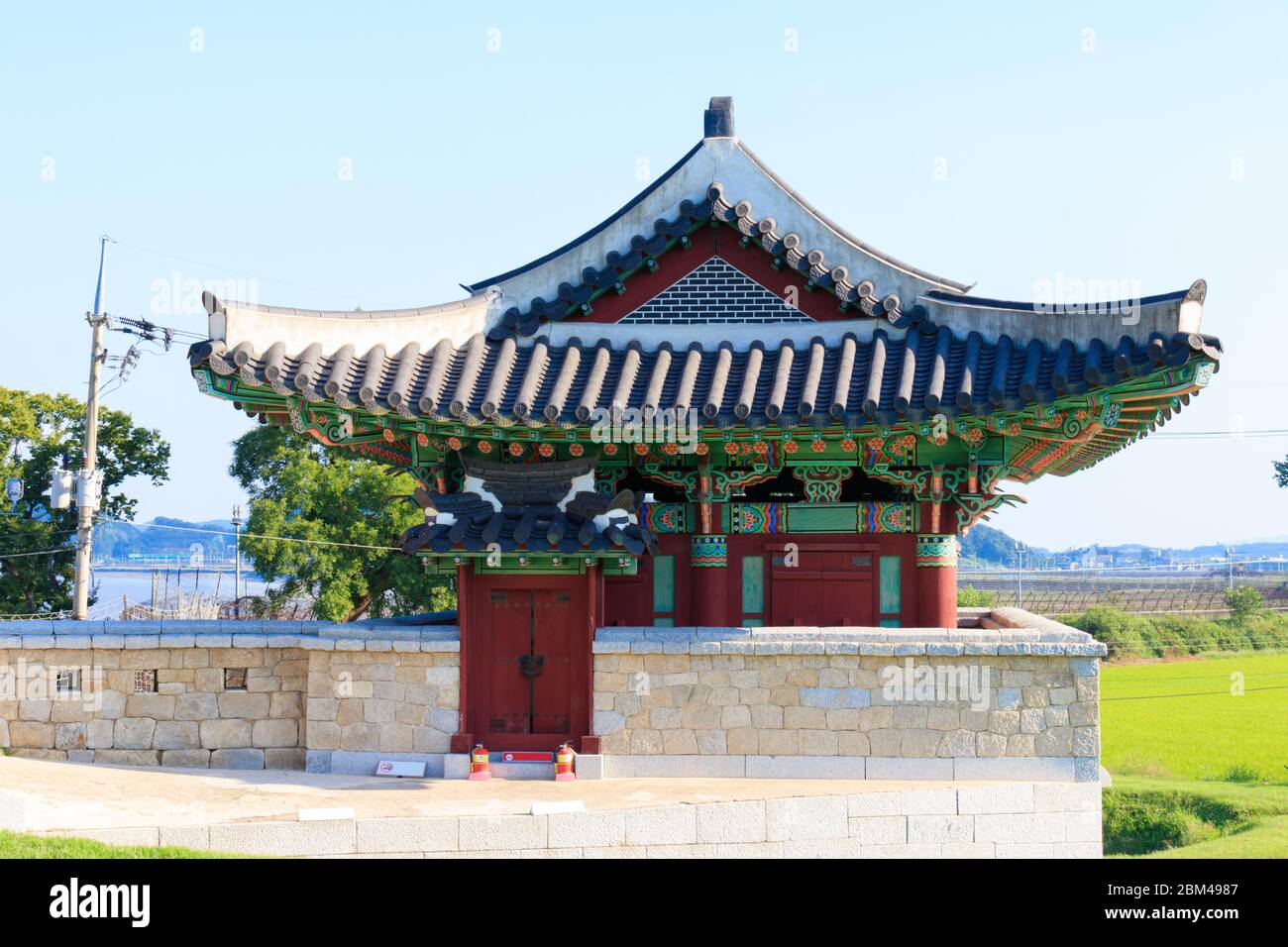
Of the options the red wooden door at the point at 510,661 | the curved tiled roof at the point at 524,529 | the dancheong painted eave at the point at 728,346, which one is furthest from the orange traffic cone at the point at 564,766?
the dancheong painted eave at the point at 728,346

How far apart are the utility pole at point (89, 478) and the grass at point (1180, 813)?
24645 mm

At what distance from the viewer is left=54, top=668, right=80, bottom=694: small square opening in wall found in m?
15.4

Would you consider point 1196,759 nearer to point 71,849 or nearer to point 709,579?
point 709,579

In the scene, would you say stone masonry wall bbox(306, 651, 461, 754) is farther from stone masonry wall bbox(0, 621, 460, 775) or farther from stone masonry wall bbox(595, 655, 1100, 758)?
stone masonry wall bbox(595, 655, 1100, 758)

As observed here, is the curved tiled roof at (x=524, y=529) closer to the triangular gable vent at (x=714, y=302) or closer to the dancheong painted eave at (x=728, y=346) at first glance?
the dancheong painted eave at (x=728, y=346)

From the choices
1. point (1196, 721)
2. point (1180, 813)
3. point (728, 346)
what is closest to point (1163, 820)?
point (1180, 813)

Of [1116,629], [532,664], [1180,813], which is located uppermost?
[532,664]

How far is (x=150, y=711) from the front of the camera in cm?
1541

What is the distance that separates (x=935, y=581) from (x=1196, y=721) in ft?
79.9

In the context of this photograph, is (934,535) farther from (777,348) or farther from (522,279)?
(522,279)
